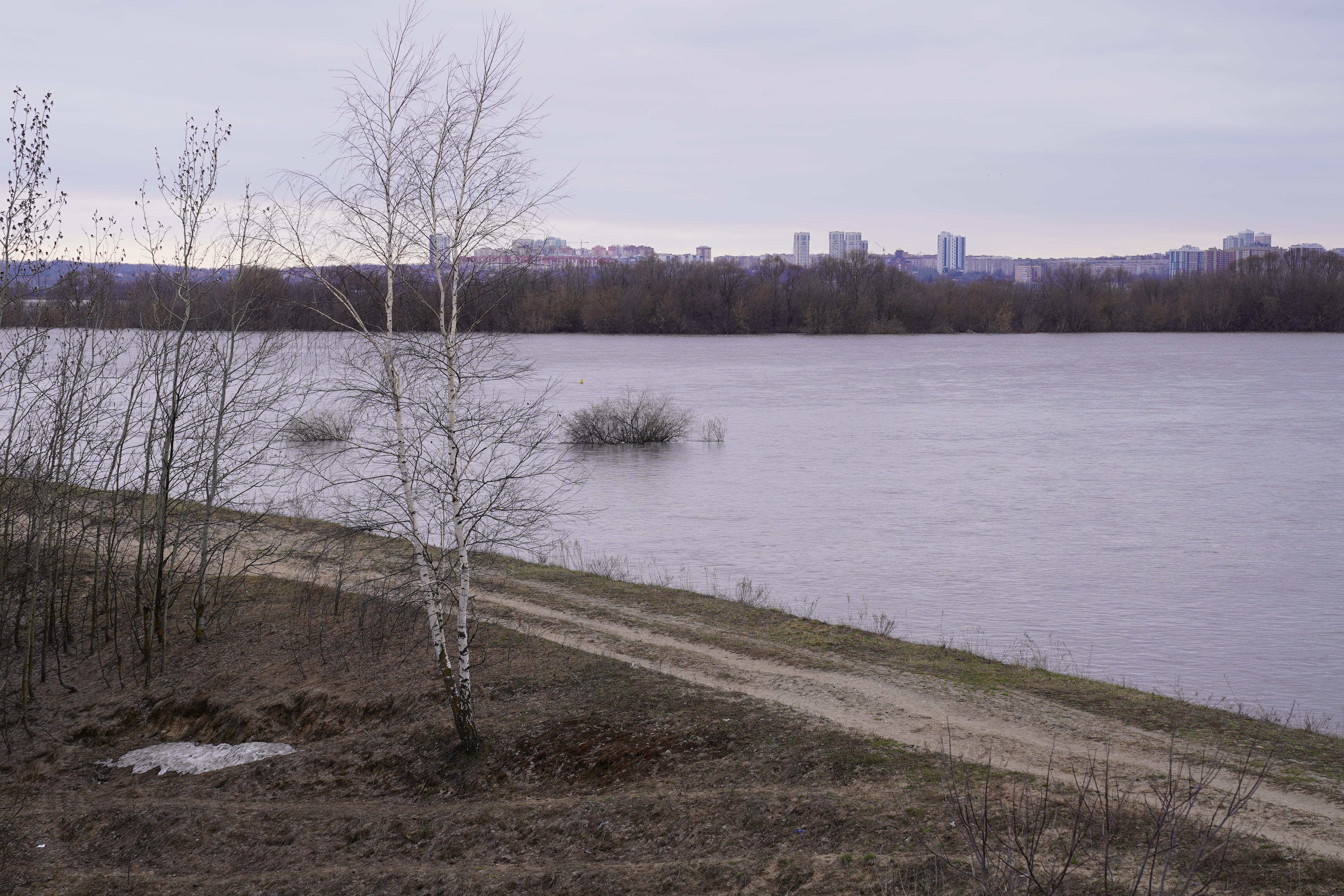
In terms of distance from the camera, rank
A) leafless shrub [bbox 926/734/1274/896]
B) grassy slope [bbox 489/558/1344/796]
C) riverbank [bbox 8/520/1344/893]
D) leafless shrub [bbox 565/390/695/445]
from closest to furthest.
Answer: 1. leafless shrub [bbox 926/734/1274/896]
2. riverbank [bbox 8/520/1344/893]
3. grassy slope [bbox 489/558/1344/796]
4. leafless shrub [bbox 565/390/695/445]

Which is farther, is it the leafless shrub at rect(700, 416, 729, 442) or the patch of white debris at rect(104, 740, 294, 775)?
the leafless shrub at rect(700, 416, 729, 442)

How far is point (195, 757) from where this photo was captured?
14117 mm

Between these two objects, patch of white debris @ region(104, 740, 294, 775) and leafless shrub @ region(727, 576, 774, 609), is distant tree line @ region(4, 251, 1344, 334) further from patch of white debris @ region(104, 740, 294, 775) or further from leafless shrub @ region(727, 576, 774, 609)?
patch of white debris @ region(104, 740, 294, 775)

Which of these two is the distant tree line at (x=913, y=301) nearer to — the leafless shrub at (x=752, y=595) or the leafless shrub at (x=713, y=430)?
the leafless shrub at (x=713, y=430)

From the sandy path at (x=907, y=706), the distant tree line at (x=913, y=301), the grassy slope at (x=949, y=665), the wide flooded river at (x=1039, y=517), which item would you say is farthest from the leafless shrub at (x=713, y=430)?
the distant tree line at (x=913, y=301)

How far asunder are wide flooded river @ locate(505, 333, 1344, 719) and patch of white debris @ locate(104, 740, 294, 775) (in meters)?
5.97

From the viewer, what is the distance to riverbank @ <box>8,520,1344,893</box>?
9766mm


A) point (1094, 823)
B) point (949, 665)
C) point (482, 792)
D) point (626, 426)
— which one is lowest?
point (482, 792)

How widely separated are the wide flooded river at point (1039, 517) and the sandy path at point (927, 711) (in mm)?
4266

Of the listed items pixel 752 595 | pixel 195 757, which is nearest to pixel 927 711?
pixel 752 595

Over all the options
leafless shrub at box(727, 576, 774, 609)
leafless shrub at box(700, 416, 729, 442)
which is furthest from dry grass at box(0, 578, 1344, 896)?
leafless shrub at box(700, 416, 729, 442)

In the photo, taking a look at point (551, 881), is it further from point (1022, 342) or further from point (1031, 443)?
point (1022, 342)

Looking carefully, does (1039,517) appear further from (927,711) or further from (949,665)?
(927,711)

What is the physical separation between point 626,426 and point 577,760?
106 feet
